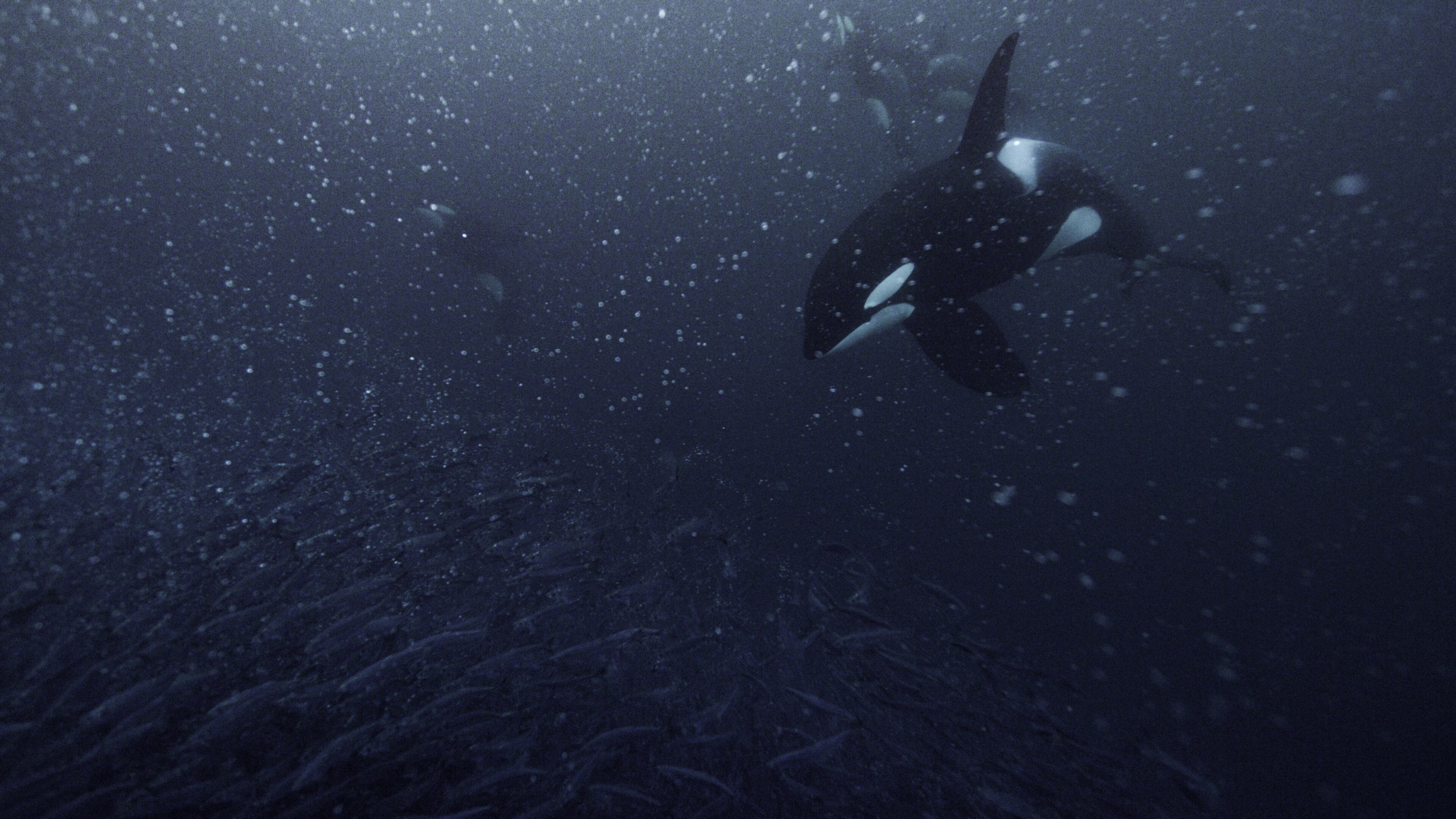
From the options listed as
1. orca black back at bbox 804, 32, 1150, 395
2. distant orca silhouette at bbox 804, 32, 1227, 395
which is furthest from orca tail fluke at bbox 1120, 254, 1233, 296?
orca black back at bbox 804, 32, 1150, 395

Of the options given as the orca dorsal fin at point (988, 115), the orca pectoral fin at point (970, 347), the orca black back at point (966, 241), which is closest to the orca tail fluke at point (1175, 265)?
the orca black back at point (966, 241)

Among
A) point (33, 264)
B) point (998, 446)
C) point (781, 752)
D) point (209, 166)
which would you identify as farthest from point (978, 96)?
point (209, 166)

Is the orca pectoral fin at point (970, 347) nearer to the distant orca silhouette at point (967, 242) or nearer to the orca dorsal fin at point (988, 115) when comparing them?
the distant orca silhouette at point (967, 242)

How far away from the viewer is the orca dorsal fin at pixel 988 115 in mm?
3189

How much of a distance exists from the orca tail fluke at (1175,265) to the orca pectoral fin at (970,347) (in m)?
1.78

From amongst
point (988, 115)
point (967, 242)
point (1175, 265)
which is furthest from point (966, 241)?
point (1175, 265)

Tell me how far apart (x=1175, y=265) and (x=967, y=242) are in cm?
228

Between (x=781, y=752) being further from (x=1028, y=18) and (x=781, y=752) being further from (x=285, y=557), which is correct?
(x=1028, y=18)

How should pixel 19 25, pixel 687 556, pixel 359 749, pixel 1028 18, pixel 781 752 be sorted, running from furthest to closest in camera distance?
pixel 1028 18 → pixel 19 25 → pixel 687 556 → pixel 781 752 → pixel 359 749

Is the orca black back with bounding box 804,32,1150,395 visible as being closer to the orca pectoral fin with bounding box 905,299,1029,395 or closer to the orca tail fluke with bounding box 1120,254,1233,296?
the orca pectoral fin with bounding box 905,299,1029,395

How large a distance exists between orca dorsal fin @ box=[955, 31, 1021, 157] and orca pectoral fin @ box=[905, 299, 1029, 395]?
46.1 inches

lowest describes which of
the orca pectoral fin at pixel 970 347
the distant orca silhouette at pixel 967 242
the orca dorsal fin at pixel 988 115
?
the orca pectoral fin at pixel 970 347

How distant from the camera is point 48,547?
414 cm

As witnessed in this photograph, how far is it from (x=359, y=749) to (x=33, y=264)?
10.7 metres
